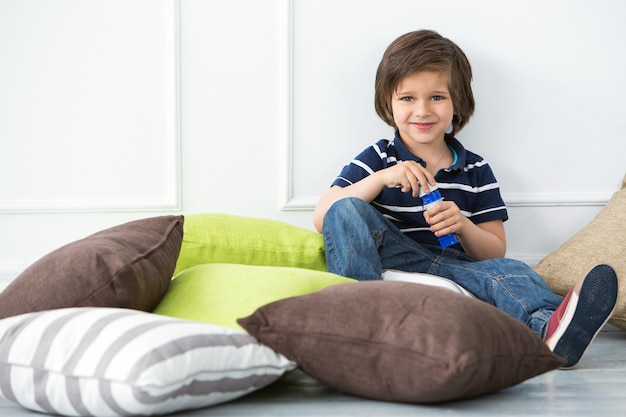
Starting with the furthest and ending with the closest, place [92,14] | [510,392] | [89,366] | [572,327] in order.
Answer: [92,14] → [572,327] → [510,392] → [89,366]

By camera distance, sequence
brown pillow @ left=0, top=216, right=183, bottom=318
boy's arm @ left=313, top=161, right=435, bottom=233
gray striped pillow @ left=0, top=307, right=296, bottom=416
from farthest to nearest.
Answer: boy's arm @ left=313, top=161, right=435, bottom=233, brown pillow @ left=0, top=216, right=183, bottom=318, gray striped pillow @ left=0, top=307, right=296, bottom=416

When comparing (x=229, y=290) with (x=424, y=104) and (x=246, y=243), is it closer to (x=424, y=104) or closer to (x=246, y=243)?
(x=246, y=243)

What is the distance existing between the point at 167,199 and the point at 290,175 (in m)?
0.32

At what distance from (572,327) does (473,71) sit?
36.2 inches

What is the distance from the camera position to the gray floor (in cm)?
94

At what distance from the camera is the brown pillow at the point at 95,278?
1068 millimetres

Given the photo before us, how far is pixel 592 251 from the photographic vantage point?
168 centimetres

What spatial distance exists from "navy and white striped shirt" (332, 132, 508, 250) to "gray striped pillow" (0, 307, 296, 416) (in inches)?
33.8

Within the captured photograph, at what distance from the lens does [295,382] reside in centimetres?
110

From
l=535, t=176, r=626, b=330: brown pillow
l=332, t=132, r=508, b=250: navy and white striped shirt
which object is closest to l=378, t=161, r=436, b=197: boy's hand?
l=332, t=132, r=508, b=250: navy and white striped shirt

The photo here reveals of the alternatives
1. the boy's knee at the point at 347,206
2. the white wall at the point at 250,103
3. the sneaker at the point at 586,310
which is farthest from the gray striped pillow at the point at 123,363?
the white wall at the point at 250,103

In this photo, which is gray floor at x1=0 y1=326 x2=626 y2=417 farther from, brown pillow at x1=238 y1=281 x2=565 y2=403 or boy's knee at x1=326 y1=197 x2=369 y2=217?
boy's knee at x1=326 y1=197 x2=369 y2=217

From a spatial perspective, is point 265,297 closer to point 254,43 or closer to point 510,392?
point 510,392

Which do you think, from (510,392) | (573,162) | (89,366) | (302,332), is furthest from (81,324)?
(573,162)
